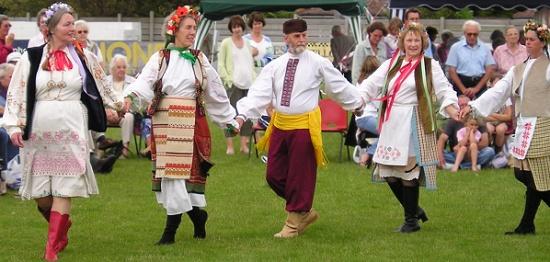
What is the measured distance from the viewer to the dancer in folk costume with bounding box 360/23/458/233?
8.91 m

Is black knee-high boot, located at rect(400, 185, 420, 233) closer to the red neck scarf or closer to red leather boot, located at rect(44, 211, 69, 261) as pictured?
the red neck scarf

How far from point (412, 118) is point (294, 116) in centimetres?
96

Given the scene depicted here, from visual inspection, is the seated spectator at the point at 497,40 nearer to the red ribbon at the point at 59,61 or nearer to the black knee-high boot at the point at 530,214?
the black knee-high boot at the point at 530,214

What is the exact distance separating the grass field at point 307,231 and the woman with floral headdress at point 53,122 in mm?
464

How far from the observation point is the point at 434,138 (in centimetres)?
897

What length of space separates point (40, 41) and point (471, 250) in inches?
302

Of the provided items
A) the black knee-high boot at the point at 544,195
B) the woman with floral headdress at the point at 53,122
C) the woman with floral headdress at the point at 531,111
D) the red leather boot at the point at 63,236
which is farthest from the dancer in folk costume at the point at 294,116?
the black knee-high boot at the point at 544,195

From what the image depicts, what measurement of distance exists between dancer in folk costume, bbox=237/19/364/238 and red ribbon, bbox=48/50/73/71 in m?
1.49

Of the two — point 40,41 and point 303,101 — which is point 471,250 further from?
point 40,41

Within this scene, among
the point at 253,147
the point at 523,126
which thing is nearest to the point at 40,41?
Answer: the point at 253,147

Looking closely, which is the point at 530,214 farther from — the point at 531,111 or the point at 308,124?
the point at 308,124

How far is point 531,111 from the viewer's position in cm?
876

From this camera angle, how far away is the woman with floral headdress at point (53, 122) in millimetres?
7832

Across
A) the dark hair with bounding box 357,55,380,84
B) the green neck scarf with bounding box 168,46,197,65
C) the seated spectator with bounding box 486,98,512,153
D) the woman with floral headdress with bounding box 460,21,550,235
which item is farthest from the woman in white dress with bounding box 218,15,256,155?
the green neck scarf with bounding box 168,46,197,65
